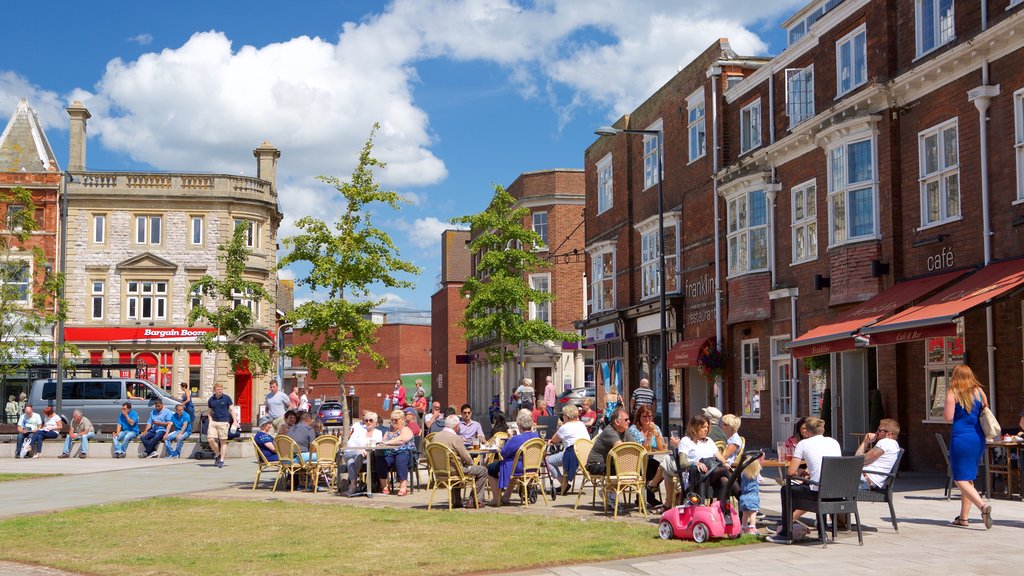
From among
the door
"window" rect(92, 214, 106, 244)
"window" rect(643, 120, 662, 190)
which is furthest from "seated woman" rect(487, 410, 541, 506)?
"window" rect(92, 214, 106, 244)

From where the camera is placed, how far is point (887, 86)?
20625 mm

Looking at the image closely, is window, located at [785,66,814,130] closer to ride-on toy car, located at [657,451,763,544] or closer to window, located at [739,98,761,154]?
window, located at [739,98,761,154]

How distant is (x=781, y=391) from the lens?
87.4ft

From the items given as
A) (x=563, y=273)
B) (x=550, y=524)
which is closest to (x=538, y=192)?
(x=563, y=273)

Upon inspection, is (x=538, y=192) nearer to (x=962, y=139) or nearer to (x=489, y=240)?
(x=489, y=240)

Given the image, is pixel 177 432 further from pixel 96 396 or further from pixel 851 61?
pixel 851 61

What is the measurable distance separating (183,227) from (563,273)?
19075 millimetres

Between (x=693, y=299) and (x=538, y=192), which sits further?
(x=538, y=192)

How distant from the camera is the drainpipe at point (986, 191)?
17938mm

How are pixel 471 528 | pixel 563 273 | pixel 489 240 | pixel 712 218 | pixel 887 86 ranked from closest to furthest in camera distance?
pixel 471 528 → pixel 887 86 → pixel 712 218 → pixel 489 240 → pixel 563 273

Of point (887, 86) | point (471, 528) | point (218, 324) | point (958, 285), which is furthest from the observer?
point (218, 324)

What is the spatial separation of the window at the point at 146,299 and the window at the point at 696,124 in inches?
1263

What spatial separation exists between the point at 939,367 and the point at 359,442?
1024cm

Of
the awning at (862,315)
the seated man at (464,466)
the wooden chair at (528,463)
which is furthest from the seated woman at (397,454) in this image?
the awning at (862,315)
